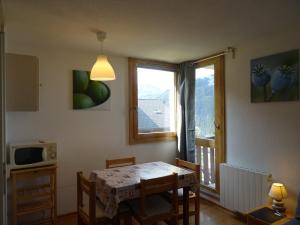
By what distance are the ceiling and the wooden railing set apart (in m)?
1.59

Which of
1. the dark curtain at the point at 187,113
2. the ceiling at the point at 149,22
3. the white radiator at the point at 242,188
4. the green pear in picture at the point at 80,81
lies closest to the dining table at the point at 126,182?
the white radiator at the point at 242,188

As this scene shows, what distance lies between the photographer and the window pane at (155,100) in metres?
3.82

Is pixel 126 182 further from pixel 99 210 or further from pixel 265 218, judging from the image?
pixel 265 218

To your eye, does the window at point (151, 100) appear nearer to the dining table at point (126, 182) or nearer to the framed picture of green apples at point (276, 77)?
the dining table at point (126, 182)

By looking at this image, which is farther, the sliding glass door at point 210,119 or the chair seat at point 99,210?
the sliding glass door at point 210,119

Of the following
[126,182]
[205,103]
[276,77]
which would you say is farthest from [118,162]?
[276,77]

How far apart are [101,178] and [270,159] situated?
1.96 m

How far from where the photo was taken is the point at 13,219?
2523mm

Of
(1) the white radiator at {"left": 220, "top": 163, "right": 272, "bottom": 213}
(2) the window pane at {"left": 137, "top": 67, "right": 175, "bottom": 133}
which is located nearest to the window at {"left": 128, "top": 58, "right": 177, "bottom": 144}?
(2) the window pane at {"left": 137, "top": 67, "right": 175, "bottom": 133}

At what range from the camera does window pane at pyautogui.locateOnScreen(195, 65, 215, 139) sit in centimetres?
356

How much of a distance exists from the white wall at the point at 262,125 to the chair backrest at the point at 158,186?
1.28 meters

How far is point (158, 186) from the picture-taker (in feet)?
6.96

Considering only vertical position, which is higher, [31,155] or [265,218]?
[31,155]

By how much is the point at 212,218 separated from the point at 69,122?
7.62 feet
